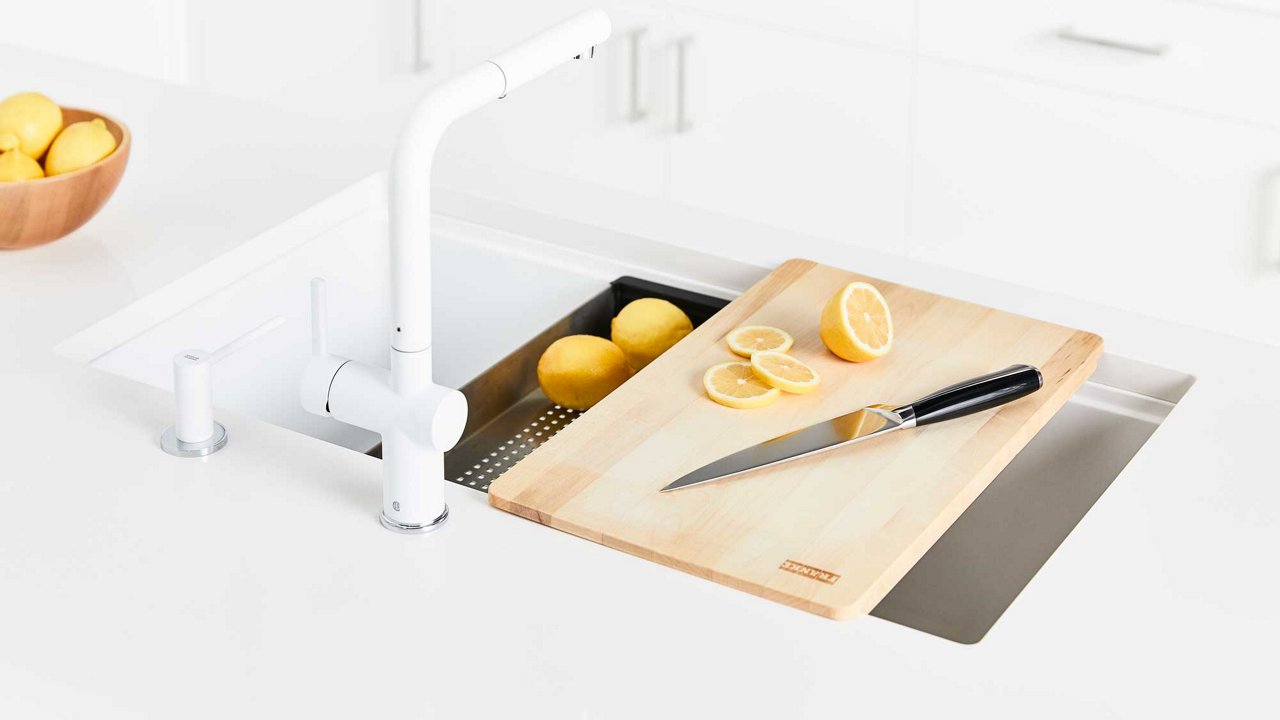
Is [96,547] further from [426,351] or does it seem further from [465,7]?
[465,7]

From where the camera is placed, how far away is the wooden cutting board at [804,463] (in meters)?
1.19

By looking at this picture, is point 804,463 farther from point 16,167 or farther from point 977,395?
point 16,167

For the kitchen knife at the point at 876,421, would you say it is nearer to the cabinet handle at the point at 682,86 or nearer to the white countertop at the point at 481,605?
the white countertop at the point at 481,605

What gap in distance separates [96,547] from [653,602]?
0.42 meters

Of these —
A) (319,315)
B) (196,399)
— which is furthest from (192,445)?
(319,315)

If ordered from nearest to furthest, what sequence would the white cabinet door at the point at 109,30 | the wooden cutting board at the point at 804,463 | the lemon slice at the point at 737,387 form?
1. the wooden cutting board at the point at 804,463
2. the lemon slice at the point at 737,387
3. the white cabinet door at the point at 109,30

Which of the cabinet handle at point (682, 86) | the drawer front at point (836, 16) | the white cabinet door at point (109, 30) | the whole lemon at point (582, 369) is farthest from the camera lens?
the white cabinet door at point (109, 30)

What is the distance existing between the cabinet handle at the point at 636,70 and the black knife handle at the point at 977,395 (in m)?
1.86

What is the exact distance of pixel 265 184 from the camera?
5.95ft

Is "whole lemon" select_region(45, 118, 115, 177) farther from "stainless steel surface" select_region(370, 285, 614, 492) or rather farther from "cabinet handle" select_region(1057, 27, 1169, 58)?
"cabinet handle" select_region(1057, 27, 1169, 58)

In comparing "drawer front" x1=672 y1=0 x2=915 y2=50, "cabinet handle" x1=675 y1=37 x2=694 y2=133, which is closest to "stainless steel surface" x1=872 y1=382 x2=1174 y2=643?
"drawer front" x1=672 y1=0 x2=915 y2=50

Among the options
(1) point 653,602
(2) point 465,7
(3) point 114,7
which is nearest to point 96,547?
(1) point 653,602

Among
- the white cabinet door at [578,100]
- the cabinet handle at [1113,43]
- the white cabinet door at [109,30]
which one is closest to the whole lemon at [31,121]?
the white cabinet door at [578,100]

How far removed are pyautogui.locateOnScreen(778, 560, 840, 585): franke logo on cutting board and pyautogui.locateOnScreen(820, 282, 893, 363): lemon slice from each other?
1.09 ft
